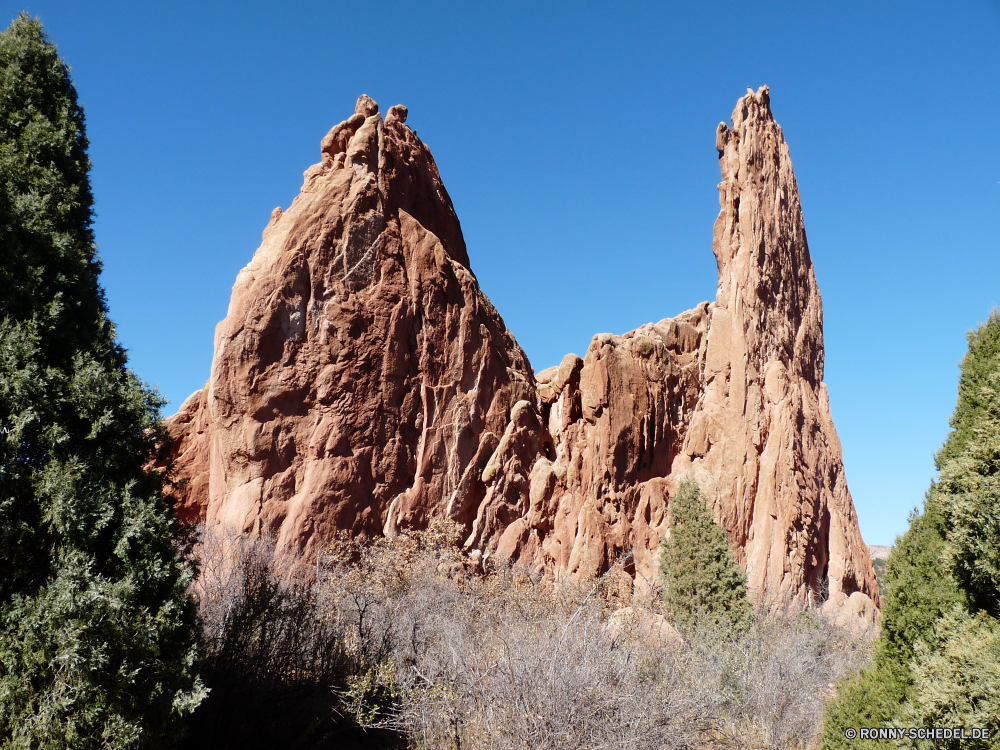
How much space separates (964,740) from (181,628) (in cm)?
694

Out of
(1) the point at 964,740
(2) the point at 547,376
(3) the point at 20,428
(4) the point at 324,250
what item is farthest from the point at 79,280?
(2) the point at 547,376

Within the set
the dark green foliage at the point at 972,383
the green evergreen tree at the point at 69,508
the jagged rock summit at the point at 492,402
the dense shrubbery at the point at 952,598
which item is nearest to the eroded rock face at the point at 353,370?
the jagged rock summit at the point at 492,402

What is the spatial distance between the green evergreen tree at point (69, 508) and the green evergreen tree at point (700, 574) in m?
12.1

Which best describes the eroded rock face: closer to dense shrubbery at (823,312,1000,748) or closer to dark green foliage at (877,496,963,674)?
dense shrubbery at (823,312,1000,748)

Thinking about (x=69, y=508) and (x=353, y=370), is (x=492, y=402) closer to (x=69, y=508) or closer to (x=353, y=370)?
(x=353, y=370)

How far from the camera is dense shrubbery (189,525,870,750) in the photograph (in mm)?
7520

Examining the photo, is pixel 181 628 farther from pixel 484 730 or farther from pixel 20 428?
pixel 484 730

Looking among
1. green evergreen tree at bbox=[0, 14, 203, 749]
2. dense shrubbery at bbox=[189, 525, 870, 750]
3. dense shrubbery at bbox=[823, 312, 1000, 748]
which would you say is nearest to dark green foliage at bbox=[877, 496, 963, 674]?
dense shrubbery at bbox=[823, 312, 1000, 748]

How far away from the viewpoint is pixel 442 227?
22.8 meters

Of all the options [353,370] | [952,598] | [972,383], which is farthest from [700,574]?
[972,383]

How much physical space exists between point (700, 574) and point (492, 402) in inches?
333

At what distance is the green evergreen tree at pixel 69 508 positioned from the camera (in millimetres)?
5551

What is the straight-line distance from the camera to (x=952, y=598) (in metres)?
6.59

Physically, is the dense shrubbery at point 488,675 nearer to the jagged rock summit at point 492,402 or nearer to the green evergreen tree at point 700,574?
the green evergreen tree at point 700,574
